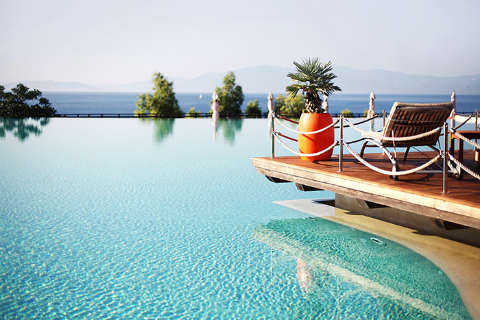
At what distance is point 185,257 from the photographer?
19.5ft

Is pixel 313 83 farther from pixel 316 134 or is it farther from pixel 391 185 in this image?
pixel 391 185

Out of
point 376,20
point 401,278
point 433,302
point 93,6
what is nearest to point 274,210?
point 401,278

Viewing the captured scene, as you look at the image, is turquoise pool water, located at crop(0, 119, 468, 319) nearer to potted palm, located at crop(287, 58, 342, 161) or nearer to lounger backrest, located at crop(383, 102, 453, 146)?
potted palm, located at crop(287, 58, 342, 161)

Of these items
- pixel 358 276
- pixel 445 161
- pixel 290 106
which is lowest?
pixel 358 276

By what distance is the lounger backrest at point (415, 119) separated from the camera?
19.4ft

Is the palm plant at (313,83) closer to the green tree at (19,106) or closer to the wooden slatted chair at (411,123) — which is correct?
the wooden slatted chair at (411,123)

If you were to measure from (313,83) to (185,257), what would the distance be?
3112mm

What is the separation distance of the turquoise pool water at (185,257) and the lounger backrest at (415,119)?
1.30m

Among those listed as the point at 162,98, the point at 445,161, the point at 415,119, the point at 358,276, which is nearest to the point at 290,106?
the point at 162,98

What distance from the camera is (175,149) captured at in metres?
16.0

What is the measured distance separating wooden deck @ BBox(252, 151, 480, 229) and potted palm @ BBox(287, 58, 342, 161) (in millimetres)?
250

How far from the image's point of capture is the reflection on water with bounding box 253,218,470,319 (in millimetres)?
4586

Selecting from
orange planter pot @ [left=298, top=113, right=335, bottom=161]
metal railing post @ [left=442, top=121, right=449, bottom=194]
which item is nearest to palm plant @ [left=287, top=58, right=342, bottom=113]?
orange planter pot @ [left=298, top=113, right=335, bottom=161]

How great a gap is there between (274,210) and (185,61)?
103027mm
